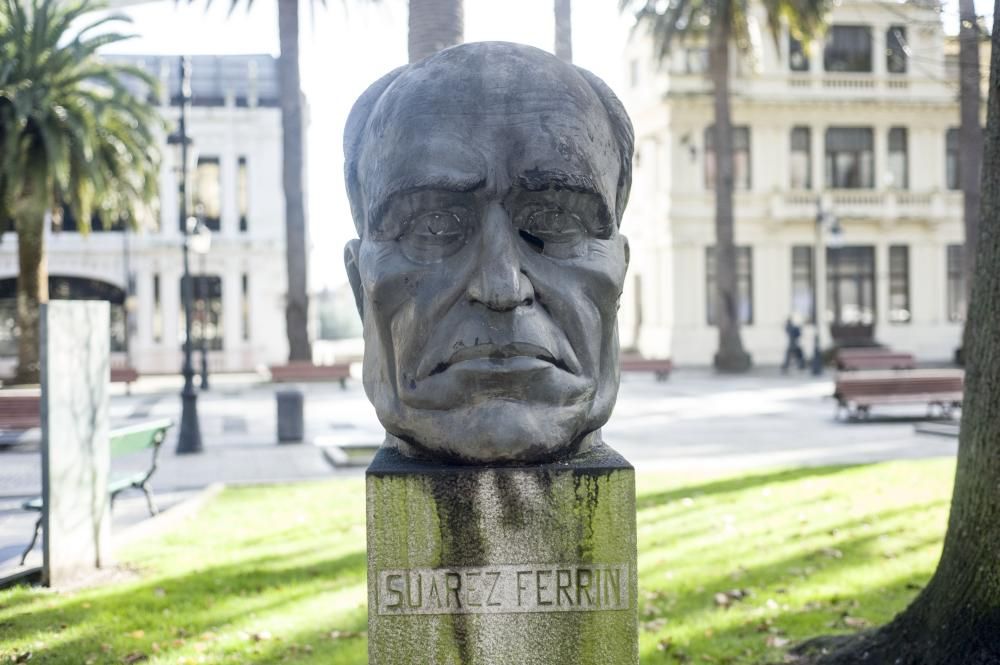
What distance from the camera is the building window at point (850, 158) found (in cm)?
3762

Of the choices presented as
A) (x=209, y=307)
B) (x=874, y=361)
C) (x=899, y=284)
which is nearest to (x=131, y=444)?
(x=874, y=361)

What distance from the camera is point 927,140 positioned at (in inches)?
1494

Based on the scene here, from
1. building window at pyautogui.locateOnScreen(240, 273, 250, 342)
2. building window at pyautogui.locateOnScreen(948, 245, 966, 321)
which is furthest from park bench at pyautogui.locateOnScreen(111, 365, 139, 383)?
building window at pyautogui.locateOnScreen(948, 245, 966, 321)

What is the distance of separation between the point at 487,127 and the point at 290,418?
40.7 ft

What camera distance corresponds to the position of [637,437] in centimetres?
1514

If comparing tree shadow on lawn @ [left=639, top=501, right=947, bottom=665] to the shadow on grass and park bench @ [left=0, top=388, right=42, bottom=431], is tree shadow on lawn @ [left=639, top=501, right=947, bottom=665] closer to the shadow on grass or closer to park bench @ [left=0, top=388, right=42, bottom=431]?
the shadow on grass

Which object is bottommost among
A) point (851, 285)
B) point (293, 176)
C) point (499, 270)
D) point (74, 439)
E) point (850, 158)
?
point (74, 439)

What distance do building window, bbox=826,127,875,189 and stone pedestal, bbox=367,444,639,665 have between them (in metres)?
37.2

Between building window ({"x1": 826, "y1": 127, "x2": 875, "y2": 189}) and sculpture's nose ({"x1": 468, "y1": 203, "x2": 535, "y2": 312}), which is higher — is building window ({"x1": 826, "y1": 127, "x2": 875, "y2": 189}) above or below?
above

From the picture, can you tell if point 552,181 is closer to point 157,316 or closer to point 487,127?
point 487,127

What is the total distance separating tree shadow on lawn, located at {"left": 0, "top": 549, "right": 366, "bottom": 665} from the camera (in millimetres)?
5320

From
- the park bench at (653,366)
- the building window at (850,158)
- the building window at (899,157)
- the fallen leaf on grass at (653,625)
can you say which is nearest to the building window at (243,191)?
the park bench at (653,366)

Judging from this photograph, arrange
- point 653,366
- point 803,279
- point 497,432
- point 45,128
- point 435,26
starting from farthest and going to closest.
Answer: point 803,279 < point 653,366 < point 45,128 < point 435,26 < point 497,432

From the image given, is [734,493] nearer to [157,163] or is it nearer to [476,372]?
[476,372]
